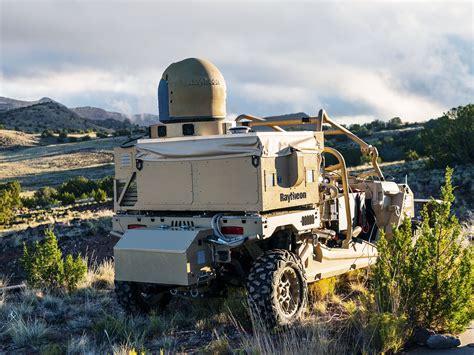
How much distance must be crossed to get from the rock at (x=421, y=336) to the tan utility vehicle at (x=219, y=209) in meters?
1.36

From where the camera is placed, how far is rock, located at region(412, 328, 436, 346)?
20.1ft

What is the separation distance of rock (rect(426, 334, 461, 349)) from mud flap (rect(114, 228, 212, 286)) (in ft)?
8.37

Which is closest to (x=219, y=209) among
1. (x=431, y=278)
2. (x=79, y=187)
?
(x=431, y=278)

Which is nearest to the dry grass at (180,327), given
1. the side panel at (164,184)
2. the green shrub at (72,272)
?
the green shrub at (72,272)

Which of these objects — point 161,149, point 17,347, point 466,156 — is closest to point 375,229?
point 161,149

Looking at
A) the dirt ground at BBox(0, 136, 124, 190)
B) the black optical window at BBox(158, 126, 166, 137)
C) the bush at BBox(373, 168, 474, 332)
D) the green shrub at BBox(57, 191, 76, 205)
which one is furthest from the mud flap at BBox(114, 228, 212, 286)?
the dirt ground at BBox(0, 136, 124, 190)

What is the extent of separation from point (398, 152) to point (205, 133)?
1409 inches

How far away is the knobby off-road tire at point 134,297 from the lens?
761 cm

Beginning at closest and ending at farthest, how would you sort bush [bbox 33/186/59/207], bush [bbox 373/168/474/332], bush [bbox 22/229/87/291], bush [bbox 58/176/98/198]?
bush [bbox 373/168/474/332] → bush [bbox 22/229/87/291] → bush [bbox 33/186/59/207] → bush [bbox 58/176/98/198]

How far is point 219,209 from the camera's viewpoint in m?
6.99

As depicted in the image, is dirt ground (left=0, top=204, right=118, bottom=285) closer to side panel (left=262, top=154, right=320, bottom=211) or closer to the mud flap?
the mud flap

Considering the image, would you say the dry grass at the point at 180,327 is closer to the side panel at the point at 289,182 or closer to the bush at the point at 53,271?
the bush at the point at 53,271

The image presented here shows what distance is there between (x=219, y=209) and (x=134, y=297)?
1768mm

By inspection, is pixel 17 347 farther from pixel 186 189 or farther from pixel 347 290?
pixel 347 290
